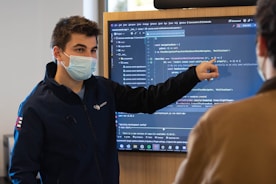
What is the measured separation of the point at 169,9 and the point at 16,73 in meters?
1.38

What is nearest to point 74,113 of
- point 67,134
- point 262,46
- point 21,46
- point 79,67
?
point 67,134

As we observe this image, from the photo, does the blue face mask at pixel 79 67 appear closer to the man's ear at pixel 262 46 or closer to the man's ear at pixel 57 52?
the man's ear at pixel 57 52

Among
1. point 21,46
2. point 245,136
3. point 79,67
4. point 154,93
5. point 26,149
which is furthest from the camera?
point 21,46

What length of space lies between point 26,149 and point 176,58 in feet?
→ 2.84

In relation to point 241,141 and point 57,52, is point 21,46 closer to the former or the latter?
point 57,52

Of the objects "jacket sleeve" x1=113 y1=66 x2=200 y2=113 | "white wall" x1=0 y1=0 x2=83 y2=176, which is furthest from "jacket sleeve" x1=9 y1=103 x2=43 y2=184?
"white wall" x1=0 y1=0 x2=83 y2=176

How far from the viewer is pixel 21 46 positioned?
3.13 meters

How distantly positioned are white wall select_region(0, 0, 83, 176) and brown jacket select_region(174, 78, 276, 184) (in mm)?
2197

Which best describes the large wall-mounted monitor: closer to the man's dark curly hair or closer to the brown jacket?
the man's dark curly hair

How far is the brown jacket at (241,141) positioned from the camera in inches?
38.8

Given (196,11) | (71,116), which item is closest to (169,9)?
(196,11)

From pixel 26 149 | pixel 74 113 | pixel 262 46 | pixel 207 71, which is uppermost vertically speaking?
pixel 262 46

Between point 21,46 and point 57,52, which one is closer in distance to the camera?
point 57,52

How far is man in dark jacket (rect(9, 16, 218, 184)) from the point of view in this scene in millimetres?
1926
